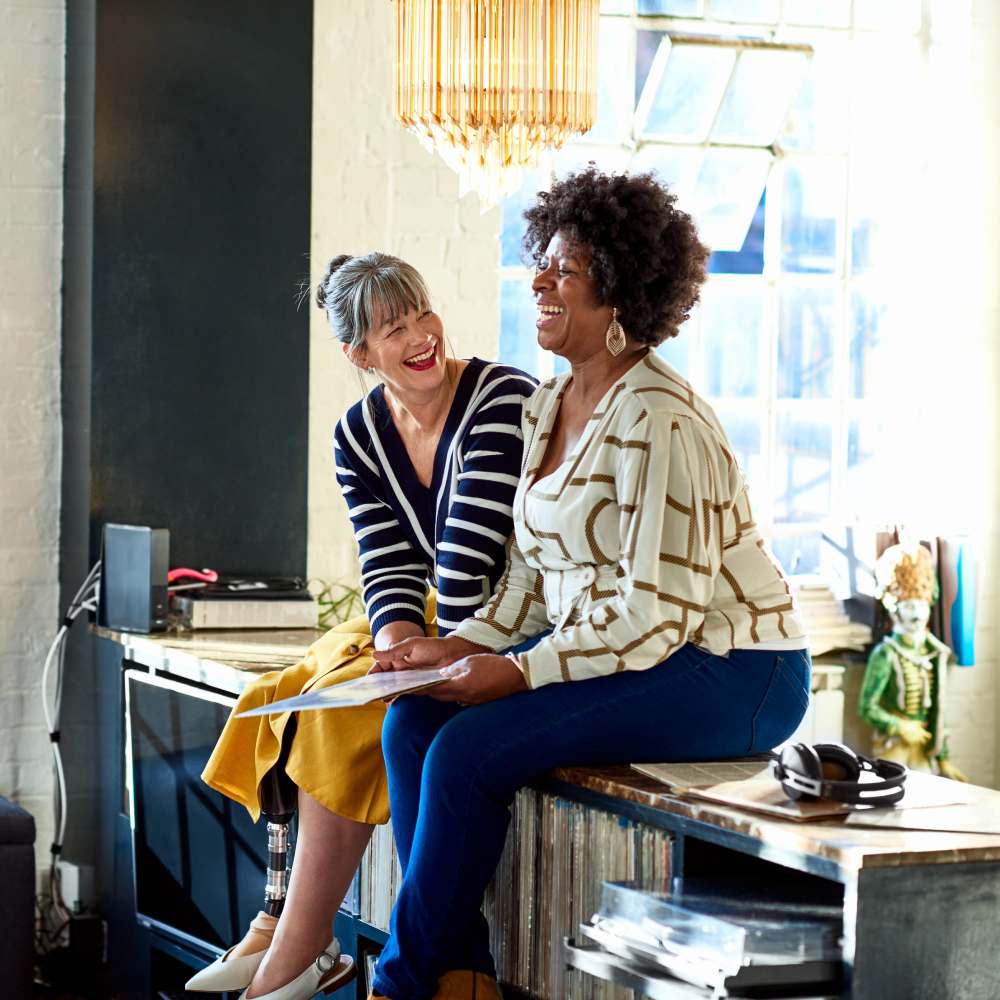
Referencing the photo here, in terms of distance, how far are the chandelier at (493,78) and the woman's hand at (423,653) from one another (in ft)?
3.98

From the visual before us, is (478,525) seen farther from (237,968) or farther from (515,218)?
(515,218)

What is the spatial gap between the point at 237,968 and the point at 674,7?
11.2 ft

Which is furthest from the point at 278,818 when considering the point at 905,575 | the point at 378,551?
the point at 905,575

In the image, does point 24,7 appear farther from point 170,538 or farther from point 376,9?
point 170,538

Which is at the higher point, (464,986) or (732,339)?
(732,339)

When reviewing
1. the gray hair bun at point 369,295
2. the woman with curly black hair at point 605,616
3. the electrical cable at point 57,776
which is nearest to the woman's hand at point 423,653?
the woman with curly black hair at point 605,616

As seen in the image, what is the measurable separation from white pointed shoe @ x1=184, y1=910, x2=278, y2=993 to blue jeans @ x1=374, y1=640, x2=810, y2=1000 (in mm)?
553

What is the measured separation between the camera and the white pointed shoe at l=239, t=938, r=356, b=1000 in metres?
2.67

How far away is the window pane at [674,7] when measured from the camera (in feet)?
16.6

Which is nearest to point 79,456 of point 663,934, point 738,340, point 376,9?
point 376,9

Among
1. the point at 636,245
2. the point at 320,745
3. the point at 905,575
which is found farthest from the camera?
the point at 905,575

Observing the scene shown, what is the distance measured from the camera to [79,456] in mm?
4176

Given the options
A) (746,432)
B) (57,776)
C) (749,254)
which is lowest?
(57,776)

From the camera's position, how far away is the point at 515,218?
16.2ft
